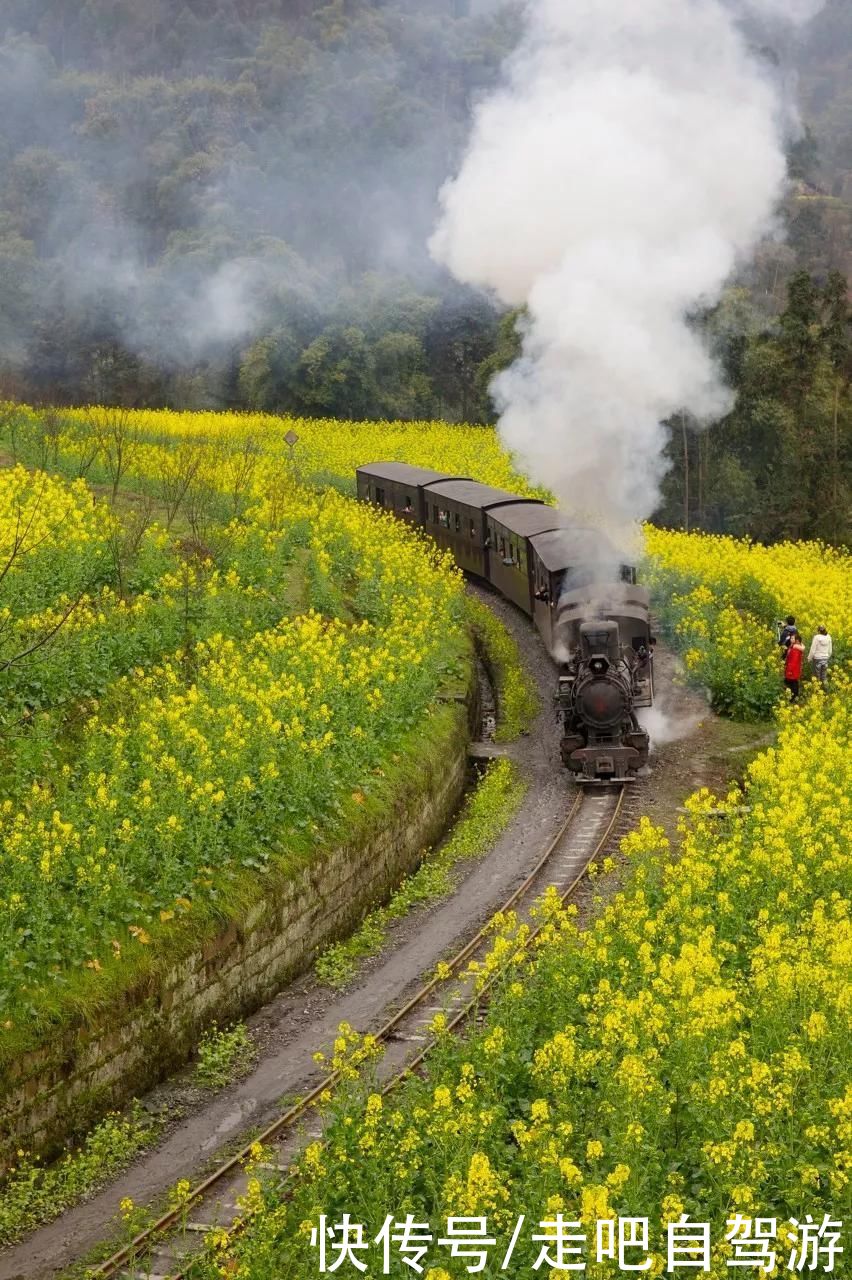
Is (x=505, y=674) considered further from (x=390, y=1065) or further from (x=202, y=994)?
(x=390, y=1065)

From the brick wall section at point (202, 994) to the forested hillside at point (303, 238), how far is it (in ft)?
84.8

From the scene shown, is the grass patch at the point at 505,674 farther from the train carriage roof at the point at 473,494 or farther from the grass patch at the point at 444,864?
the train carriage roof at the point at 473,494

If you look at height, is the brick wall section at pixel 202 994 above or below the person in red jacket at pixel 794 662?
below

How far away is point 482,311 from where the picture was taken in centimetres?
6488

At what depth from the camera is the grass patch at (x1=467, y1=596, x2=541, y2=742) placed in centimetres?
2605

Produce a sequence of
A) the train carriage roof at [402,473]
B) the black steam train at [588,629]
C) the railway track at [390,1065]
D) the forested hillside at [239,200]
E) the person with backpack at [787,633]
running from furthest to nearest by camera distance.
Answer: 1. the forested hillside at [239,200]
2. the train carriage roof at [402,473]
3. the person with backpack at [787,633]
4. the black steam train at [588,629]
5. the railway track at [390,1065]

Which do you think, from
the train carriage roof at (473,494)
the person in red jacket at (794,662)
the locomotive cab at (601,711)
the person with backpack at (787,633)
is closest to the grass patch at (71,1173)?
the locomotive cab at (601,711)

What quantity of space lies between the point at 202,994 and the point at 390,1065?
2.45 m

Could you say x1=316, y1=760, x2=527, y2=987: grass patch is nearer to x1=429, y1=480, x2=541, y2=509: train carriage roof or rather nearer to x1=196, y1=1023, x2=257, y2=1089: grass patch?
x1=196, y1=1023, x2=257, y2=1089: grass patch

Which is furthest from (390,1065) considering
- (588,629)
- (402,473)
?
(402,473)

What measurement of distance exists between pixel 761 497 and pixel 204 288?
33.7 meters

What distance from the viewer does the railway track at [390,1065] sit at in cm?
1084

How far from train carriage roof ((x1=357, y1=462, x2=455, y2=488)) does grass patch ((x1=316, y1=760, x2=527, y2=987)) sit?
16.8 metres

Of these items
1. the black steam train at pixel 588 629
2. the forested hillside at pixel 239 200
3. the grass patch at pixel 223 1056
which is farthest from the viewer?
the forested hillside at pixel 239 200
